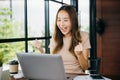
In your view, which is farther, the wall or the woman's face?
the wall

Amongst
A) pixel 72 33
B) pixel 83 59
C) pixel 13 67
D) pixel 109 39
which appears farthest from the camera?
pixel 109 39

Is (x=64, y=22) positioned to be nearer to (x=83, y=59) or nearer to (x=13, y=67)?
(x=83, y=59)

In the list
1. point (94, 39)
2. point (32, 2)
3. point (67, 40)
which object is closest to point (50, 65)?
point (67, 40)

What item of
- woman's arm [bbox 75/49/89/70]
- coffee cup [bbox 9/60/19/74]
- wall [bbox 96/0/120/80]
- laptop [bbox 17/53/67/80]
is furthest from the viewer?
wall [bbox 96/0/120/80]

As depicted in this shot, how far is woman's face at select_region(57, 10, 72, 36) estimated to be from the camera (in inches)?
92.2

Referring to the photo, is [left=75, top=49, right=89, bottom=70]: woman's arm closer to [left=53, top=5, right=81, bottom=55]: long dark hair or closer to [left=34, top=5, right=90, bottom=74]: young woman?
[left=34, top=5, right=90, bottom=74]: young woman

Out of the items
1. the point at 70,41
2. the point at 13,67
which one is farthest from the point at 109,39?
the point at 13,67

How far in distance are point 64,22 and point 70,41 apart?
0.21 m

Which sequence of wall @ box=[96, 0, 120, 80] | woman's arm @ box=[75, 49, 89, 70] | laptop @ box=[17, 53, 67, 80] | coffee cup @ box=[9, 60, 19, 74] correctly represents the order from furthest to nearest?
1. wall @ box=[96, 0, 120, 80]
2. woman's arm @ box=[75, 49, 89, 70]
3. coffee cup @ box=[9, 60, 19, 74]
4. laptop @ box=[17, 53, 67, 80]

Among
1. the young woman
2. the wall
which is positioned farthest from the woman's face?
the wall

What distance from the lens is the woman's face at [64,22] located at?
2342 mm

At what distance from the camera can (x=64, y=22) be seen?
7.74 feet

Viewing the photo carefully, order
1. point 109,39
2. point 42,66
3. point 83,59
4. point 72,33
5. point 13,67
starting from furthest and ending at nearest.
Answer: point 109,39 → point 72,33 → point 83,59 → point 13,67 → point 42,66

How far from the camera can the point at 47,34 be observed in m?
3.81
